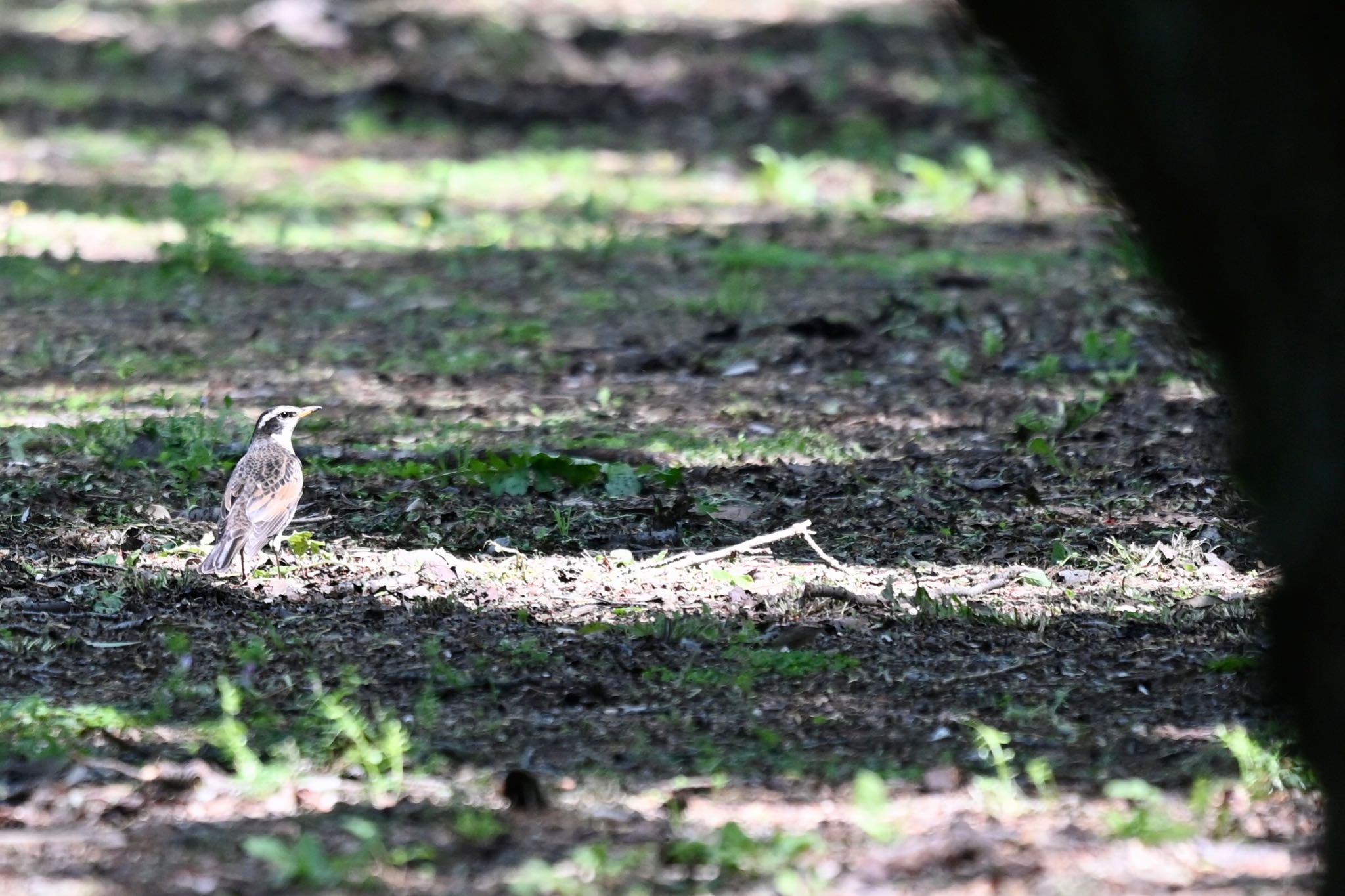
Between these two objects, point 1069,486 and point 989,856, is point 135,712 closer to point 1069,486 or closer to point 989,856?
point 989,856

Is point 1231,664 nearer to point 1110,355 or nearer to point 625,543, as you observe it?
point 625,543

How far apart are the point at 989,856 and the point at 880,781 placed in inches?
21.3

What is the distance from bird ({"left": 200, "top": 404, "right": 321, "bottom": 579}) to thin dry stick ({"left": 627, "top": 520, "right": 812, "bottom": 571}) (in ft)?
3.52

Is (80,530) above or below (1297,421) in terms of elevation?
below

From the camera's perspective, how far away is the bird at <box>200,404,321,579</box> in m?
5.93

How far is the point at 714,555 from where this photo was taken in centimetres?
614

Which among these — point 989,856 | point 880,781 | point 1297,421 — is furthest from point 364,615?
point 1297,421

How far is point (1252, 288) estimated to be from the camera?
277cm

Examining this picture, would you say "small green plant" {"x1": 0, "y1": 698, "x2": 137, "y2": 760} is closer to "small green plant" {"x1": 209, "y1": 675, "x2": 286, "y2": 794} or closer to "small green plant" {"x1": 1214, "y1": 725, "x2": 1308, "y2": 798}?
"small green plant" {"x1": 209, "y1": 675, "x2": 286, "y2": 794}

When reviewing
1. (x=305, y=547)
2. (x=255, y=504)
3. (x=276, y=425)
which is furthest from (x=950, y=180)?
(x=255, y=504)

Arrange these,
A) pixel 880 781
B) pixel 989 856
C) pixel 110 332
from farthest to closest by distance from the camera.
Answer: pixel 110 332 < pixel 880 781 < pixel 989 856

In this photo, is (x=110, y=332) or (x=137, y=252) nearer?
(x=110, y=332)

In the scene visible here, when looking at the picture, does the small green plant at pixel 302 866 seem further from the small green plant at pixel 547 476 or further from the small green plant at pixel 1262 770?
the small green plant at pixel 547 476

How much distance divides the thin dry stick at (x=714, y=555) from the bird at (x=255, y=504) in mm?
1074
